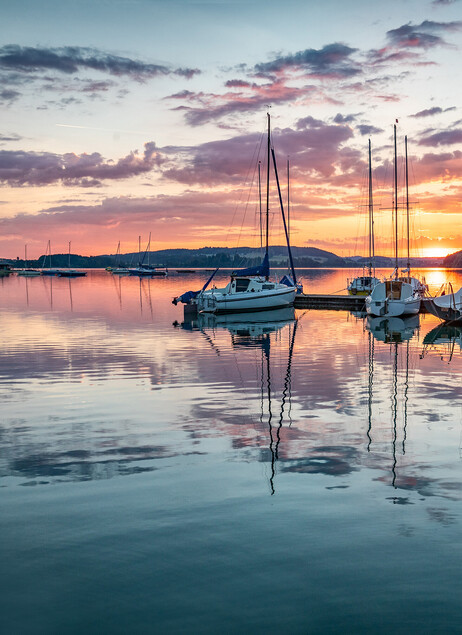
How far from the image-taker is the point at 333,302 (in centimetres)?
5816

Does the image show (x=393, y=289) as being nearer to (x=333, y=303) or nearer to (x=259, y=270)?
(x=259, y=270)

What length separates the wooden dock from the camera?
185 ft

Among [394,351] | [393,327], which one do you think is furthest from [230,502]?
[393,327]

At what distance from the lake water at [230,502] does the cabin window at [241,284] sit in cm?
2872

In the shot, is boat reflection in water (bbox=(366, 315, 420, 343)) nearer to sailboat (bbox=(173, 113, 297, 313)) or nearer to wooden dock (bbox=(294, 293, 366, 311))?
sailboat (bbox=(173, 113, 297, 313))

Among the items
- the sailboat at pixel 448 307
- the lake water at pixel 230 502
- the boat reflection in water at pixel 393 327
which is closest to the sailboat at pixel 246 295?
the boat reflection in water at pixel 393 327

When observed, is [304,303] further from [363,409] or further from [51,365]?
[363,409]

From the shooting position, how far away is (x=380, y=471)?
1038 centimetres

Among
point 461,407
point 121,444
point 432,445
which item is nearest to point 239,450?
point 121,444

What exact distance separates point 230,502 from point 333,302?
165ft

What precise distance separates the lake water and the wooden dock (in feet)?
117

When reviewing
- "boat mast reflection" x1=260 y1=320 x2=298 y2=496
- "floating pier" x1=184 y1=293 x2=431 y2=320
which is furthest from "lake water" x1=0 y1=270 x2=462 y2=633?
"floating pier" x1=184 y1=293 x2=431 y2=320

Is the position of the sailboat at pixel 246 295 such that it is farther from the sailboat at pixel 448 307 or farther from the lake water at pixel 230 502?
the lake water at pixel 230 502

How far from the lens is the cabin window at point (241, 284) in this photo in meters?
49.4
